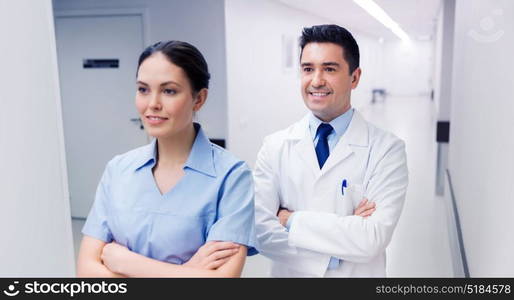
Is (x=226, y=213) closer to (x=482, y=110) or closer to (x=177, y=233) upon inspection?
(x=177, y=233)

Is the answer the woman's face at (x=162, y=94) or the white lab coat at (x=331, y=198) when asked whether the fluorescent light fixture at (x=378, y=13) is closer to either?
the white lab coat at (x=331, y=198)

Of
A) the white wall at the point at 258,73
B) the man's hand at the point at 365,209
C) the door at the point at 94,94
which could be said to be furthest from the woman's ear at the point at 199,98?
the door at the point at 94,94

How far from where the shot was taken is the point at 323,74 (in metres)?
1.09

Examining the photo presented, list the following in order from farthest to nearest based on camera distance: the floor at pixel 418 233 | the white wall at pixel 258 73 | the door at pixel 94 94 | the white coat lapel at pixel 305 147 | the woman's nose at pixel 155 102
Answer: the door at pixel 94 94 → the floor at pixel 418 233 → the white wall at pixel 258 73 → the white coat lapel at pixel 305 147 → the woman's nose at pixel 155 102

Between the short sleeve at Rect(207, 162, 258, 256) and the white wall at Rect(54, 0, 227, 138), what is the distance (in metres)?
0.95

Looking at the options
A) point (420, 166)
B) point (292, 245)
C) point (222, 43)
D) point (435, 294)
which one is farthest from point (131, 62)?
point (420, 166)

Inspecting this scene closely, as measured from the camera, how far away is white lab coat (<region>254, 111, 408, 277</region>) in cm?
114

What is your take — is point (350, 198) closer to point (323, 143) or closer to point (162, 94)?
point (323, 143)

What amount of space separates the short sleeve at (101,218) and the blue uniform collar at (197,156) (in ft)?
0.30

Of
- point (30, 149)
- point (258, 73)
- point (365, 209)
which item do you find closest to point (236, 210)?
point (365, 209)

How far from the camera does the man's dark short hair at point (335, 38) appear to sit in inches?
42.9

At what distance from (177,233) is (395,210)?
556 millimetres

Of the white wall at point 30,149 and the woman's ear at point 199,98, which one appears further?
the white wall at point 30,149

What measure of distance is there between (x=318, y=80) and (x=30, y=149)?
0.79 m
